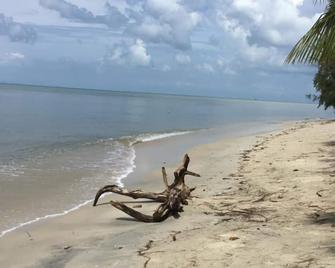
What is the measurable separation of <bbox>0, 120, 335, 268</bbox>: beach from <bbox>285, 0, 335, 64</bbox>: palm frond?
2.47m

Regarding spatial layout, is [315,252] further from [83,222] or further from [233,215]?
[83,222]

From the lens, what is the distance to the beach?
22.2 ft

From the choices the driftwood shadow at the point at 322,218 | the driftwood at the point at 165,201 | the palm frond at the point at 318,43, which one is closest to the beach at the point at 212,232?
the driftwood shadow at the point at 322,218

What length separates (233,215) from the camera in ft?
30.3

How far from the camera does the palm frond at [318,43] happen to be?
6641mm

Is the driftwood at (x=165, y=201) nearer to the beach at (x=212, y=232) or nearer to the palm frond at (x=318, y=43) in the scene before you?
the beach at (x=212, y=232)

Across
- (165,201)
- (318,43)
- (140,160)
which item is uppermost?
(318,43)

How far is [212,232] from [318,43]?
3.33 metres

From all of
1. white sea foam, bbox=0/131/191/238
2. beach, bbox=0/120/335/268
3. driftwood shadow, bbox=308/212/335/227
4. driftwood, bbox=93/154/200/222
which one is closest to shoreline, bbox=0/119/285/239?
white sea foam, bbox=0/131/191/238

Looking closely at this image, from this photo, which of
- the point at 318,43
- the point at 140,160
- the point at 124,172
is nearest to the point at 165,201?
the point at 318,43

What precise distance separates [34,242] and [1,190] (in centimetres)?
487

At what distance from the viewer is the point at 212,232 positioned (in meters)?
8.11

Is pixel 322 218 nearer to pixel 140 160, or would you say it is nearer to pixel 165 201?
pixel 165 201

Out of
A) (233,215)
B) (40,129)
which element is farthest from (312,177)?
(40,129)
